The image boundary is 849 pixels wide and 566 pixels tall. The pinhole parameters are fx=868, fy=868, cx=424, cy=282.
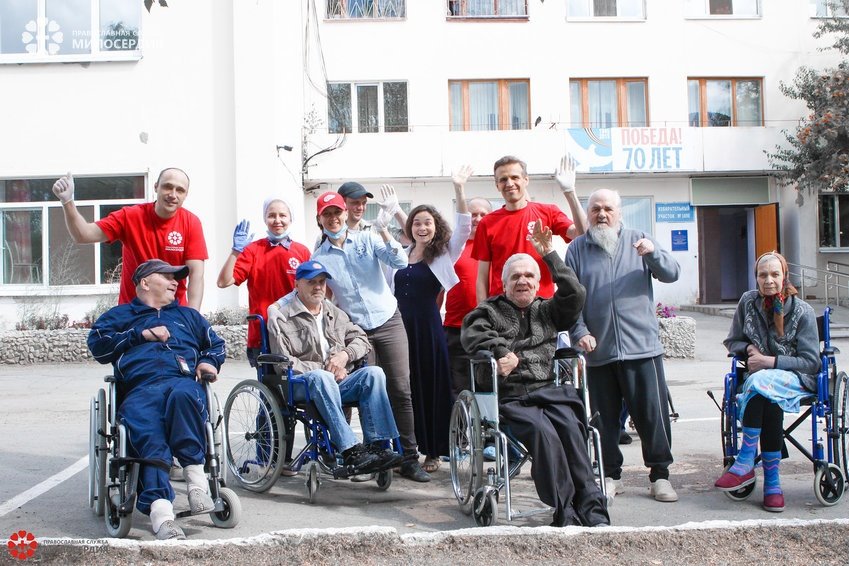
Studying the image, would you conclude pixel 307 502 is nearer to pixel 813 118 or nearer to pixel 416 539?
pixel 416 539

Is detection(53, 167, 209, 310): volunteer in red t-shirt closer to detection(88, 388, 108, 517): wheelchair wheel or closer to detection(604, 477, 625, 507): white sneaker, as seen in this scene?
detection(88, 388, 108, 517): wheelchair wheel

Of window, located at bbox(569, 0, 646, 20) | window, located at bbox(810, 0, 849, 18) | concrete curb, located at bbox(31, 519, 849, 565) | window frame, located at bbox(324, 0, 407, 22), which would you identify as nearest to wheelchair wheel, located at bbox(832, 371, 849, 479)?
concrete curb, located at bbox(31, 519, 849, 565)

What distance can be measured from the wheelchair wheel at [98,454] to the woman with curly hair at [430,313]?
2211mm

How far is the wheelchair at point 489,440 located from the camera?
15.2 ft

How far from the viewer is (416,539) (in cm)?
421

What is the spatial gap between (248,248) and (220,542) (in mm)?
2549

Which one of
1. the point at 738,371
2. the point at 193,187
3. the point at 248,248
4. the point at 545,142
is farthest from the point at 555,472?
the point at 545,142

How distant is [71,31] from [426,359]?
13.3 m

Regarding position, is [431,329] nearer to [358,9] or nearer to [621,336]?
[621,336]

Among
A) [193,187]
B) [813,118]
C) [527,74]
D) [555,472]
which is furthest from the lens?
[527,74]

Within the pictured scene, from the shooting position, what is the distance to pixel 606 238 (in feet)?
17.8

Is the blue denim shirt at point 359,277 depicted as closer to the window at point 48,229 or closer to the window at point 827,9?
the window at point 48,229

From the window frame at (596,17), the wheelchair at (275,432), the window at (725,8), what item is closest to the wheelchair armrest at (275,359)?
the wheelchair at (275,432)

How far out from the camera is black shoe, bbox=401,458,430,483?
588 cm
